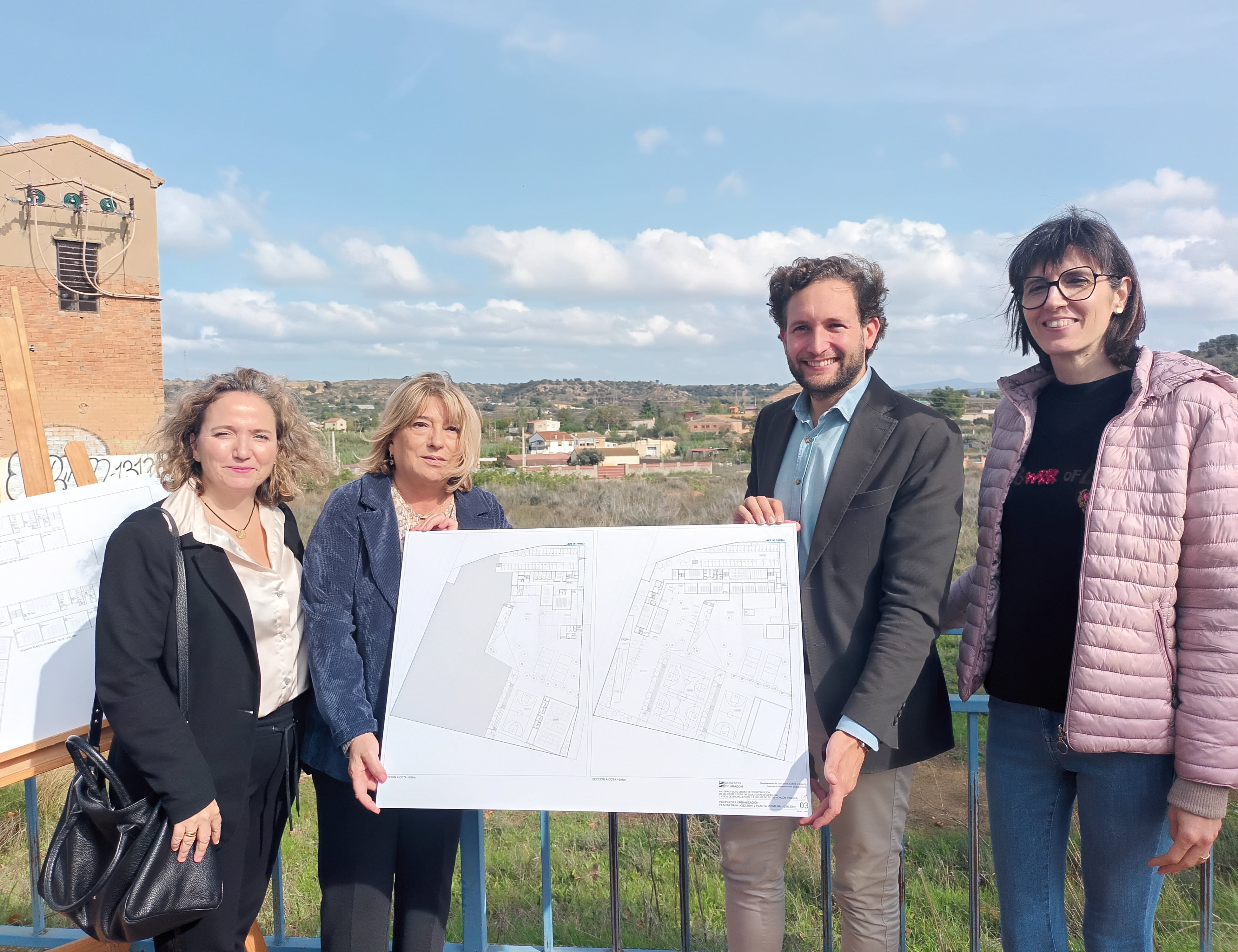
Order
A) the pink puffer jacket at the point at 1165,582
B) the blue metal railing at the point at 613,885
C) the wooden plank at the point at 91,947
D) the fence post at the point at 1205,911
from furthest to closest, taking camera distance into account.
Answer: the wooden plank at the point at 91,947, the blue metal railing at the point at 613,885, the fence post at the point at 1205,911, the pink puffer jacket at the point at 1165,582

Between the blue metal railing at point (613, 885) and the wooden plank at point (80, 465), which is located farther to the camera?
the wooden plank at point (80, 465)

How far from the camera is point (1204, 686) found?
1.88 m

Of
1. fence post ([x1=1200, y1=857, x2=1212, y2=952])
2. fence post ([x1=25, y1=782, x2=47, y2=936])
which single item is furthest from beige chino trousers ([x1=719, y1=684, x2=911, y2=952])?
fence post ([x1=25, y1=782, x2=47, y2=936])

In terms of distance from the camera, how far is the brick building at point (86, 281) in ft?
92.5

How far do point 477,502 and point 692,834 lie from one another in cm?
304

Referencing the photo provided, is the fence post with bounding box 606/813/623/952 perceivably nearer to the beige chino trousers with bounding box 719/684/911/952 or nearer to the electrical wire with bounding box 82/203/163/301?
the beige chino trousers with bounding box 719/684/911/952

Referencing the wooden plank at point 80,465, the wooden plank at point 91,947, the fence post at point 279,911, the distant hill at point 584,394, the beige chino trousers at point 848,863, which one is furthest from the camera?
the distant hill at point 584,394

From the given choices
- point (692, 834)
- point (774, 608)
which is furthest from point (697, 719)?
point (692, 834)

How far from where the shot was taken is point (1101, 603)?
6.46 ft

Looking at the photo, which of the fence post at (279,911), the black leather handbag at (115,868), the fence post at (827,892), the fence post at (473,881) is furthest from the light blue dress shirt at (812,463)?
the fence post at (279,911)

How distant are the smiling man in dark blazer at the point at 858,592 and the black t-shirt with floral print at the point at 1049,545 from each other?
0.61 feet

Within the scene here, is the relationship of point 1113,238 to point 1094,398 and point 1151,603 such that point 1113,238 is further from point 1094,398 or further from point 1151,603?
point 1151,603

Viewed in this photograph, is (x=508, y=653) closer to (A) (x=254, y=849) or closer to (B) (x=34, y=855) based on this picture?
(A) (x=254, y=849)

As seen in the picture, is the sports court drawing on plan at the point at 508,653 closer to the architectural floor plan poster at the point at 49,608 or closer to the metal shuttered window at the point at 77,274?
the architectural floor plan poster at the point at 49,608
